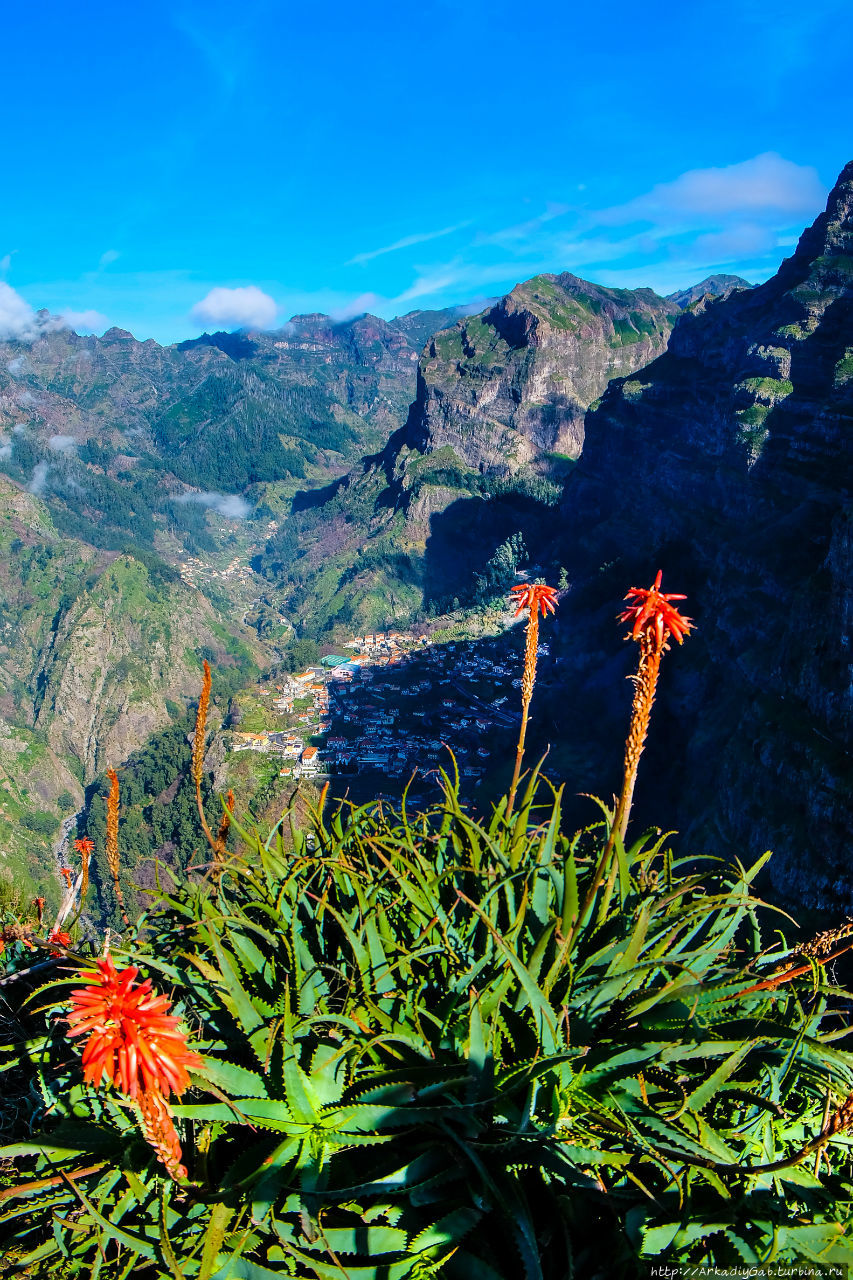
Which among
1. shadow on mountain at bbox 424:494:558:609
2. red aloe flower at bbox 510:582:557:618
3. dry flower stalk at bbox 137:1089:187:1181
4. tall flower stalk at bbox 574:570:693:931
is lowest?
dry flower stalk at bbox 137:1089:187:1181

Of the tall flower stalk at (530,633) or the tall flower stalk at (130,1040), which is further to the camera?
the tall flower stalk at (530,633)

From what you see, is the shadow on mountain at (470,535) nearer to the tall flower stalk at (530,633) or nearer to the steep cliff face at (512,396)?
the steep cliff face at (512,396)

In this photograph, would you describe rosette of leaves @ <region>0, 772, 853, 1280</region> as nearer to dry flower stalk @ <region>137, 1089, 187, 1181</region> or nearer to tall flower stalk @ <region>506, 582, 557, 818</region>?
dry flower stalk @ <region>137, 1089, 187, 1181</region>

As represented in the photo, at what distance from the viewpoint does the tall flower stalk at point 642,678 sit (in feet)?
10.6

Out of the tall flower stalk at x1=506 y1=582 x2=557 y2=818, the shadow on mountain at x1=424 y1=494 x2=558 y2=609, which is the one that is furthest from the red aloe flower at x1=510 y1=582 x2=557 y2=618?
the shadow on mountain at x1=424 y1=494 x2=558 y2=609

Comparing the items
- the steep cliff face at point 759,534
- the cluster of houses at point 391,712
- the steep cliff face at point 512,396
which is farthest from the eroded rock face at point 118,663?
the steep cliff face at point 759,534

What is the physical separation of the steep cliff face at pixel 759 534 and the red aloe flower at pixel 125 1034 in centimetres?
3298

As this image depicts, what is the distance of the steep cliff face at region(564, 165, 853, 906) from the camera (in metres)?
35.1

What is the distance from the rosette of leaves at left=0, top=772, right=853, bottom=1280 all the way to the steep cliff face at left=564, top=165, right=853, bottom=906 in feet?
102

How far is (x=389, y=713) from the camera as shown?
96.9 meters

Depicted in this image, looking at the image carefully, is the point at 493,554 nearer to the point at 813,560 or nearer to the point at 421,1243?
the point at 813,560

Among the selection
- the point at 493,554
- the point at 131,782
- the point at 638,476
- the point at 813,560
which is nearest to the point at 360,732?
the point at 131,782

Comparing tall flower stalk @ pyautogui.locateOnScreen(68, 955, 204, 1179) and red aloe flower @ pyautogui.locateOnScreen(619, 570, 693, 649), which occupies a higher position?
red aloe flower @ pyautogui.locateOnScreen(619, 570, 693, 649)

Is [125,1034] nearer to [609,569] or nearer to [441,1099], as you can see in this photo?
[441,1099]
